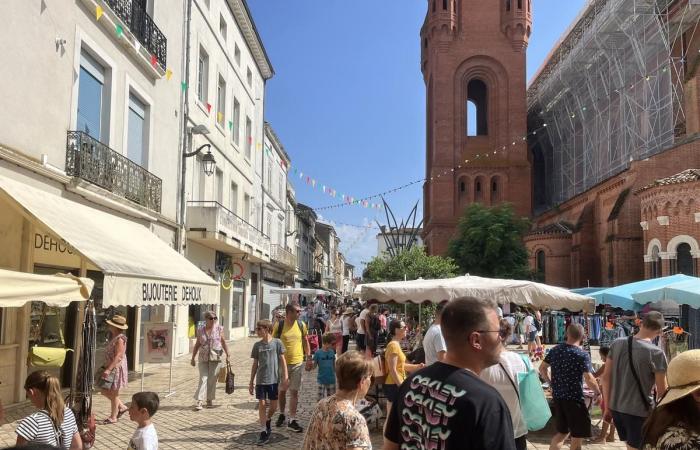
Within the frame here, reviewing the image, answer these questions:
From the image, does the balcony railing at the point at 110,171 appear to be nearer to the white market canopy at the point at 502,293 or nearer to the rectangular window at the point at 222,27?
the white market canopy at the point at 502,293

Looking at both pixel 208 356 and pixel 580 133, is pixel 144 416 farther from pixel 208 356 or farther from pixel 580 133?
pixel 580 133

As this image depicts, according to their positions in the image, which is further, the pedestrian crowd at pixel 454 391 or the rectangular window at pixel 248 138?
the rectangular window at pixel 248 138

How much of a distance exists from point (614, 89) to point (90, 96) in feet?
110

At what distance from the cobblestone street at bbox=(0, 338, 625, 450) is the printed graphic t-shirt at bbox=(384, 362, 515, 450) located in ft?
18.4

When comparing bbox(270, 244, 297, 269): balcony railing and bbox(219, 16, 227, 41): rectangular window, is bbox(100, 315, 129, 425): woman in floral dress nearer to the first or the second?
bbox(219, 16, 227, 41): rectangular window

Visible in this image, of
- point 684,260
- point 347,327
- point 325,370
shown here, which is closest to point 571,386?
point 325,370

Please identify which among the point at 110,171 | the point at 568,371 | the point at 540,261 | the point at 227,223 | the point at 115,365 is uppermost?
the point at 110,171

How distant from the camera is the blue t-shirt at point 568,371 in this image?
257 inches

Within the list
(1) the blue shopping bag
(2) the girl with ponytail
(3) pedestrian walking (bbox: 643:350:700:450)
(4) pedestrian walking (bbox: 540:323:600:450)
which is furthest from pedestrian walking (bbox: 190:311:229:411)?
(3) pedestrian walking (bbox: 643:350:700:450)

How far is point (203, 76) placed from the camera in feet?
65.8

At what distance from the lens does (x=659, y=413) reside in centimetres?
288

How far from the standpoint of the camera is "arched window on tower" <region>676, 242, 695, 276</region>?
24.7m

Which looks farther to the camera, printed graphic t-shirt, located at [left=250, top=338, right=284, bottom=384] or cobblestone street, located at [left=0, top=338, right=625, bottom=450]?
printed graphic t-shirt, located at [left=250, top=338, right=284, bottom=384]

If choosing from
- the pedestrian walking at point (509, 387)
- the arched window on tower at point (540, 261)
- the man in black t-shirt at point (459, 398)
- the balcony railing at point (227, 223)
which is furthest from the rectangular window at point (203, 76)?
the arched window on tower at point (540, 261)
